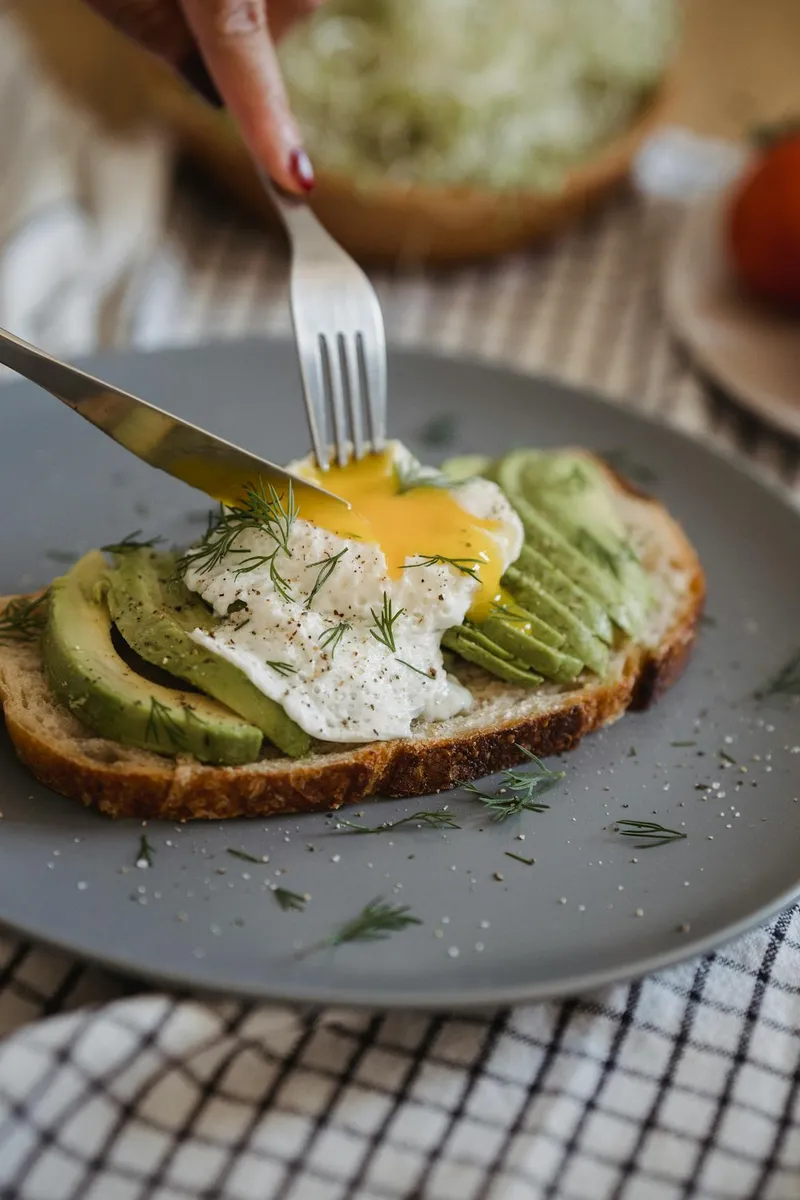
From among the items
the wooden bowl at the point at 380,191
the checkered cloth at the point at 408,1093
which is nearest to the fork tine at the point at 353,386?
the checkered cloth at the point at 408,1093

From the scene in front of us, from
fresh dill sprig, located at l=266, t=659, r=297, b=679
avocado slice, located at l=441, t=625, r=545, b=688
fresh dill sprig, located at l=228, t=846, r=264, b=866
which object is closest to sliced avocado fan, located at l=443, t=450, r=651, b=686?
avocado slice, located at l=441, t=625, r=545, b=688

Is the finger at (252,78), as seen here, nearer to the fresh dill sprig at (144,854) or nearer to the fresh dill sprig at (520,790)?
the fresh dill sprig at (520,790)

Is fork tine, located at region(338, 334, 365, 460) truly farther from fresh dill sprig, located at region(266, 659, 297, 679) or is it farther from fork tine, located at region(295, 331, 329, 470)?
fresh dill sprig, located at region(266, 659, 297, 679)

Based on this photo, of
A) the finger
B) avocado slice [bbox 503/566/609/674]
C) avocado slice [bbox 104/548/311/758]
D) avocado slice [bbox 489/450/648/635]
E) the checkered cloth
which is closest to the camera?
the checkered cloth

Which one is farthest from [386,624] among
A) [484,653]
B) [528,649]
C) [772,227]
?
[772,227]

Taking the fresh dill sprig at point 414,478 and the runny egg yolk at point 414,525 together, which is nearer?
the runny egg yolk at point 414,525

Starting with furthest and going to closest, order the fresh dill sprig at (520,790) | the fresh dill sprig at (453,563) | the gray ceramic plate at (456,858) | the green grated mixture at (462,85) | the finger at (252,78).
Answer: the green grated mixture at (462,85), the finger at (252,78), the fresh dill sprig at (453,563), the fresh dill sprig at (520,790), the gray ceramic plate at (456,858)

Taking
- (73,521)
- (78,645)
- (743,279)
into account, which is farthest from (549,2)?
(78,645)
